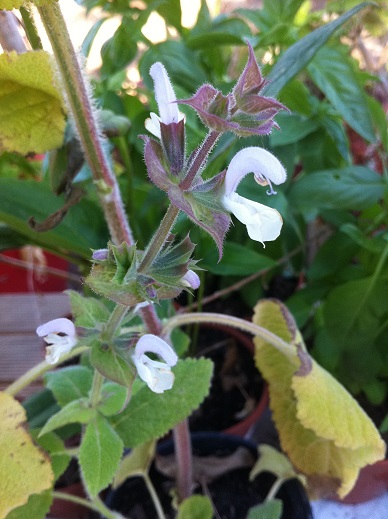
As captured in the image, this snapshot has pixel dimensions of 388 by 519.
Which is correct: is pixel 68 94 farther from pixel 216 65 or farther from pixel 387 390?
pixel 387 390

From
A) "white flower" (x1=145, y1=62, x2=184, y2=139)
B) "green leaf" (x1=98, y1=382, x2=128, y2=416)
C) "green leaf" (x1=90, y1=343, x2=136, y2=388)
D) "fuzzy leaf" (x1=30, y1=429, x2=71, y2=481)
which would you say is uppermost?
"white flower" (x1=145, y1=62, x2=184, y2=139)

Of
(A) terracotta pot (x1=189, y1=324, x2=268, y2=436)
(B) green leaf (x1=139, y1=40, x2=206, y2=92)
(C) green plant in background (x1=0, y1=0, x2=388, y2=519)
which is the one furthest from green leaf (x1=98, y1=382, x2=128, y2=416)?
(B) green leaf (x1=139, y1=40, x2=206, y2=92)

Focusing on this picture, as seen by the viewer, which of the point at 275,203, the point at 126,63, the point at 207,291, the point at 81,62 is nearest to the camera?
the point at 81,62

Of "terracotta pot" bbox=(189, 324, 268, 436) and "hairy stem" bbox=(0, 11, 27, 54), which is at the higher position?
"hairy stem" bbox=(0, 11, 27, 54)

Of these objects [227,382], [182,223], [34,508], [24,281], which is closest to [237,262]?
[182,223]

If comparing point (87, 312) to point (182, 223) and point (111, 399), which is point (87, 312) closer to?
point (111, 399)

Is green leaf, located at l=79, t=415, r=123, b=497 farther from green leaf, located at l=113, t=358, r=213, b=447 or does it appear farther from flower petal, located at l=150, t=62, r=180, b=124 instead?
flower petal, located at l=150, t=62, r=180, b=124

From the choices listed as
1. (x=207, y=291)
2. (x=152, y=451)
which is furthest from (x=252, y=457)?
(x=207, y=291)
